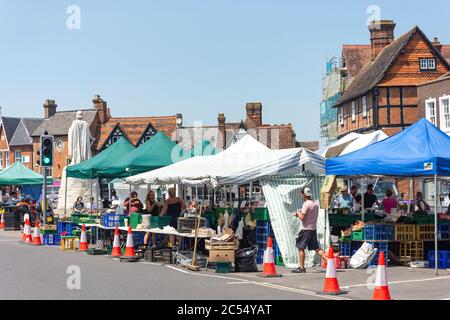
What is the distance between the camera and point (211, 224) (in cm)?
2166

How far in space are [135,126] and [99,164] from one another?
2123 inches

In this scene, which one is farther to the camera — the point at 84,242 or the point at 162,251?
the point at 84,242

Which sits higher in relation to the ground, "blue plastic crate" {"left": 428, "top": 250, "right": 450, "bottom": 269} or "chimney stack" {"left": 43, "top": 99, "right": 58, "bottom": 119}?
"chimney stack" {"left": 43, "top": 99, "right": 58, "bottom": 119}

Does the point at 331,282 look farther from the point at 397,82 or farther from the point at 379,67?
the point at 379,67

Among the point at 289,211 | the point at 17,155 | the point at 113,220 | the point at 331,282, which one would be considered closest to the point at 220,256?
the point at 289,211

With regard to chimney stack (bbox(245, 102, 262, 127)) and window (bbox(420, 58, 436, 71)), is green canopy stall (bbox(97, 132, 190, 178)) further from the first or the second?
chimney stack (bbox(245, 102, 262, 127))

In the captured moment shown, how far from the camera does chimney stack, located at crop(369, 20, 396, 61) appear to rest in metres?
54.5

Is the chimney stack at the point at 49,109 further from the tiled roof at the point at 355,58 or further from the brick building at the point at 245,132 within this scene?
the tiled roof at the point at 355,58

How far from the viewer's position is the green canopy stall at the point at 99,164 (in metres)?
24.9

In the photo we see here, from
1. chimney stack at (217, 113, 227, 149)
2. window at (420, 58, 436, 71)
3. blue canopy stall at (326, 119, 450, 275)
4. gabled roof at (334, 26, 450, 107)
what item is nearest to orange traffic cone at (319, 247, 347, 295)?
blue canopy stall at (326, 119, 450, 275)

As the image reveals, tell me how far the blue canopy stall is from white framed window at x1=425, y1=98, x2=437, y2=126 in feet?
86.9

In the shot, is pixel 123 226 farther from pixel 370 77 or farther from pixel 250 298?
pixel 370 77
